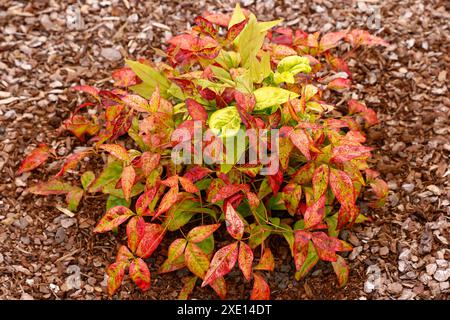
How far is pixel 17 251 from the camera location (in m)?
2.59

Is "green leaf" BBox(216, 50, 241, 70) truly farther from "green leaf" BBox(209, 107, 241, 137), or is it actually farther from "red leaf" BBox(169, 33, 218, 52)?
"green leaf" BBox(209, 107, 241, 137)

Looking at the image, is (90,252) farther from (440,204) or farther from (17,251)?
(440,204)

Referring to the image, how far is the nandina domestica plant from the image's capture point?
2.24 meters

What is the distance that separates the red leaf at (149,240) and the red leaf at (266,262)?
0.39 metres

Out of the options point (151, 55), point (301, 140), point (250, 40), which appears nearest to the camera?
point (301, 140)

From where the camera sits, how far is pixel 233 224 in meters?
2.22

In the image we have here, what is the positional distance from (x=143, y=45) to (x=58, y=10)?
0.55 metres

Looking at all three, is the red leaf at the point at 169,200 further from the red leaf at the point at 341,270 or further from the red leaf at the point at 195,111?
the red leaf at the point at 341,270

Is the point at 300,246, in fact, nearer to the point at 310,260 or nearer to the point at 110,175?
the point at 310,260

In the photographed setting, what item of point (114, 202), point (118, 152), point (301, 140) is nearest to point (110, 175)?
point (114, 202)

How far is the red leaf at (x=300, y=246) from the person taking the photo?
2.23m

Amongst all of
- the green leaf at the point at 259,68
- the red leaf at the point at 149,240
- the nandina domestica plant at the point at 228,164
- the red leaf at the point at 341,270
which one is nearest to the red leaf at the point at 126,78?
the nandina domestica plant at the point at 228,164

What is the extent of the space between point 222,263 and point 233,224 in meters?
0.14

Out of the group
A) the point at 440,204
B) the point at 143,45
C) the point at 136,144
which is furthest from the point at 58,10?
the point at 440,204
